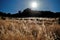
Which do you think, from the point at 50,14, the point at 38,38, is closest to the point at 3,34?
the point at 38,38

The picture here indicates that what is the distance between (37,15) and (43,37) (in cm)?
2822

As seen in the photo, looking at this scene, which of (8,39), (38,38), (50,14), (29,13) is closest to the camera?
(8,39)

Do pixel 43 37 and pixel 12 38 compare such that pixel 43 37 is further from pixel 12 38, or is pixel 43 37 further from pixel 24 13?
pixel 24 13

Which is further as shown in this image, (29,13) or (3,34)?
(29,13)

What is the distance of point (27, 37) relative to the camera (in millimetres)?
3398

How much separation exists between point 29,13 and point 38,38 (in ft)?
95.0

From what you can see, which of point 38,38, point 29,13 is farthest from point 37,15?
point 38,38

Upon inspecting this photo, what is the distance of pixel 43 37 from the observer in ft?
11.2

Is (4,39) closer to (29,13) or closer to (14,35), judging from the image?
(14,35)

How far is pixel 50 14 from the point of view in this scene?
30.5 meters

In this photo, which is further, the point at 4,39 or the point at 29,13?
the point at 29,13

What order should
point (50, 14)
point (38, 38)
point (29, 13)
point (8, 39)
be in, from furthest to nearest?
1. point (29, 13)
2. point (50, 14)
3. point (38, 38)
4. point (8, 39)

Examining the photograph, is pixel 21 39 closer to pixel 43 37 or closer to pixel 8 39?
pixel 8 39

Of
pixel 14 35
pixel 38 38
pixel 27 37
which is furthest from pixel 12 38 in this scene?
pixel 38 38
